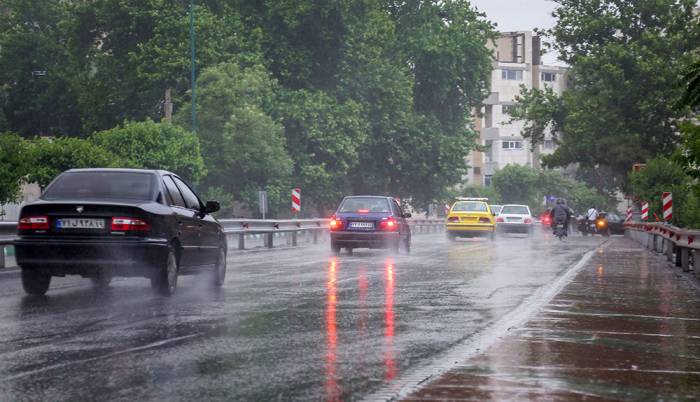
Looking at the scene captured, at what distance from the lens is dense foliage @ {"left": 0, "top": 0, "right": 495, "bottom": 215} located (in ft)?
188

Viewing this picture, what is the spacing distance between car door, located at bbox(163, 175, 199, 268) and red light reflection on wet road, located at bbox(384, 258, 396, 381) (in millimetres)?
2603

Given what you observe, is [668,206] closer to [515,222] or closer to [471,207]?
[471,207]

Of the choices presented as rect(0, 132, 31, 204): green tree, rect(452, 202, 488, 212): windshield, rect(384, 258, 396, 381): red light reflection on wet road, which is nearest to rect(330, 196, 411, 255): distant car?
rect(384, 258, 396, 381): red light reflection on wet road

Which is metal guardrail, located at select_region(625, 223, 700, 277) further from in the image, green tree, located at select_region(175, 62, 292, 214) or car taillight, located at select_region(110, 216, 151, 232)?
green tree, located at select_region(175, 62, 292, 214)

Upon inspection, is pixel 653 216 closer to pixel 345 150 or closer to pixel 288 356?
pixel 345 150

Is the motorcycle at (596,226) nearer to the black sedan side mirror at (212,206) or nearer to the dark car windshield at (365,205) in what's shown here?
the dark car windshield at (365,205)

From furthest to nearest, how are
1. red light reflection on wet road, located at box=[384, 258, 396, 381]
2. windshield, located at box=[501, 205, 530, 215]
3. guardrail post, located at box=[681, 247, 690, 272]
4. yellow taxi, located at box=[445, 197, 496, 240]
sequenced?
windshield, located at box=[501, 205, 530, 215]
yellow taxi, located at box=[445, 197, 496, 240]
guardrail post, located at box=[681, 247, 690, 272]
red light reflection on wet road, located at box=[384, 258, 396, 381]

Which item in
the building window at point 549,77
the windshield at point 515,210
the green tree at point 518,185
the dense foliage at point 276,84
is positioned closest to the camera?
the dense foliage at point 276,84

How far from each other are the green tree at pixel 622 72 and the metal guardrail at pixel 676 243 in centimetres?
1956

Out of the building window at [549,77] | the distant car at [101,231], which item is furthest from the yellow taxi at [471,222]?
the building window at [549,77]

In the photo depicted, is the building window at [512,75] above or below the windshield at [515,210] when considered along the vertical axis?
above

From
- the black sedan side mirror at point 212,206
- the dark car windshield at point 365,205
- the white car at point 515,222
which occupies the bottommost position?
the white car at point 515,222

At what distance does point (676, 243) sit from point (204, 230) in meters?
11.5

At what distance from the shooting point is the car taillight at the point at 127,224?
49.6 ft
